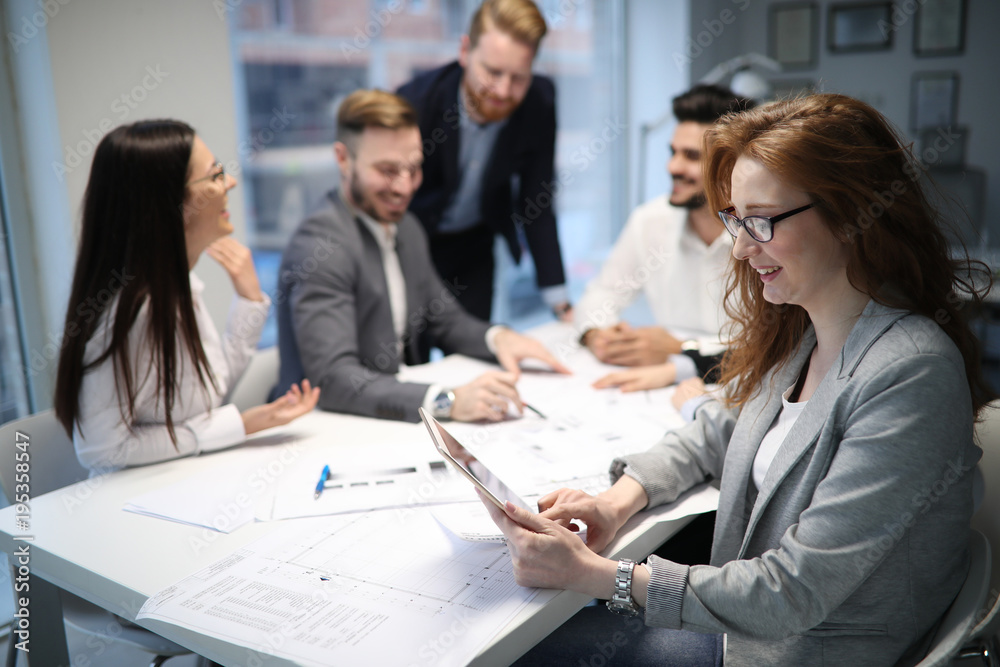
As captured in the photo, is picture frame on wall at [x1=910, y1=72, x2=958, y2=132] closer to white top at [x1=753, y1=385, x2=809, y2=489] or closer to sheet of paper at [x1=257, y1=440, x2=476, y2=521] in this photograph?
white top at [x1=753, y1=385, x2=809, y2=489]

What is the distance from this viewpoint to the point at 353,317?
6.82 ft

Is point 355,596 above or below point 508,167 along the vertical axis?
below

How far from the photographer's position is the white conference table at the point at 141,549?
99 centimetres

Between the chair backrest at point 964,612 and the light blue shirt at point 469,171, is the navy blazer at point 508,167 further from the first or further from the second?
the chair backrest at point 964,612

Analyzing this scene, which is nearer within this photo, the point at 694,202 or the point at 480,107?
the point at 694,202

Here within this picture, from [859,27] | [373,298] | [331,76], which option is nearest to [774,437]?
[373,298]

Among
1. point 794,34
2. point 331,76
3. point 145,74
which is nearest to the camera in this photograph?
point 145,74

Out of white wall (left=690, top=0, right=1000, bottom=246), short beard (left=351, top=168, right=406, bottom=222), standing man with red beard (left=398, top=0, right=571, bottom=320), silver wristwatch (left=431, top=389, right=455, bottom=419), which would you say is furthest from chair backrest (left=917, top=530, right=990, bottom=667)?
→ white wall (left=690, top=0, right=1000, bottom=246)

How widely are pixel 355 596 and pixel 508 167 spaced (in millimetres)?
2369

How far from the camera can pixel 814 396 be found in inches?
43.3

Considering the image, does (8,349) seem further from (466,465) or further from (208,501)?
(466,465)

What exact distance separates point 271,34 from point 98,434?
260 cm

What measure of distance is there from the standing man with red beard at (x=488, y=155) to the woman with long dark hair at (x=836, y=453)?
1.82 metres

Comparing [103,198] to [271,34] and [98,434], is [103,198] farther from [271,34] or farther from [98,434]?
[271,34]
